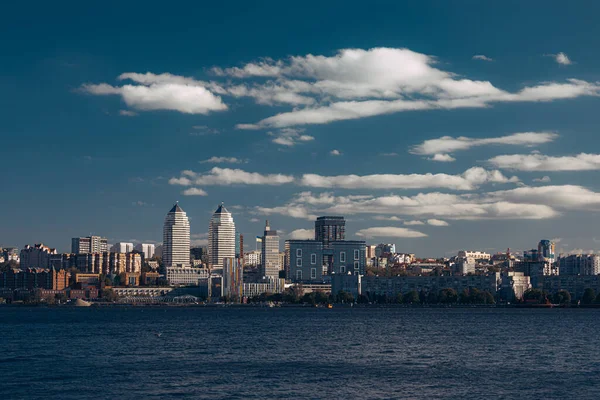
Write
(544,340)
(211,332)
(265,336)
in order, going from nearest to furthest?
(544,340) → (265,336) → (211,332)

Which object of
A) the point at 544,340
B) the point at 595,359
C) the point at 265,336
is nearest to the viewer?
the point at 595,359

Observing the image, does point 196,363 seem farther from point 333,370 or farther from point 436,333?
point 436,333

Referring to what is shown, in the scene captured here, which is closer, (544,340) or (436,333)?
(544,340)

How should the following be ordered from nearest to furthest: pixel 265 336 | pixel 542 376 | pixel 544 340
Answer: pixel 542 376, pixel 544 340, pixel 265 336

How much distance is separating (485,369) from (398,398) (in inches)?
581

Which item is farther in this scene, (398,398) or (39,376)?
(39,376)

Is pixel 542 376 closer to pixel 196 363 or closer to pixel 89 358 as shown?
pixel 196 363

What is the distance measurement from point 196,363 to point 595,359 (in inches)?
1178

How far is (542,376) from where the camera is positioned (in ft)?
183

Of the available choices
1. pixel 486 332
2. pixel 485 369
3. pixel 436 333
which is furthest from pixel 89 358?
pixel 486 332

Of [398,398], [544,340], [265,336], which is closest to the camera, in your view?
[398,398]

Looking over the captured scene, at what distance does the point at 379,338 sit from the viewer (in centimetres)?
8938

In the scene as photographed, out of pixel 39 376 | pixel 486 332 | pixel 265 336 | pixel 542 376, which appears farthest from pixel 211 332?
pixel 542 376

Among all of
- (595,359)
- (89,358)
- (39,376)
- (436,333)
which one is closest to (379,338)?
(436,333)
